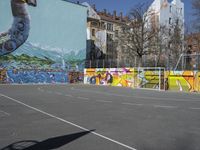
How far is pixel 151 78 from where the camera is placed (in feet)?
108

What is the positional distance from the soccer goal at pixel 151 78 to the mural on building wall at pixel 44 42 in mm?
16198

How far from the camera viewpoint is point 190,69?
96.8 ft

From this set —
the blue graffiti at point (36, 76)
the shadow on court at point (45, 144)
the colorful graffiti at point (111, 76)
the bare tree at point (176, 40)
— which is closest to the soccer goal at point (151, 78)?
the colorful graffiti at point (111, 76)

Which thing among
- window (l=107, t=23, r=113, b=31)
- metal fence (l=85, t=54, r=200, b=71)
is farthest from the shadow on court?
window (l=107, t=23, r=113, b=31)

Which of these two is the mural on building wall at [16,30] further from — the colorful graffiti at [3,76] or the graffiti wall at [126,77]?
the graffiti wall at [126,77]

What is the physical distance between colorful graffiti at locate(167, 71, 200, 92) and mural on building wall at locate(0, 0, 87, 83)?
20.8 m

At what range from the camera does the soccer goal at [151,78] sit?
31672mm

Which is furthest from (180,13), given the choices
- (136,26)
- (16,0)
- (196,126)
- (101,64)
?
(196,126)

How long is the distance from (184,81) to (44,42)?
79.8 ft

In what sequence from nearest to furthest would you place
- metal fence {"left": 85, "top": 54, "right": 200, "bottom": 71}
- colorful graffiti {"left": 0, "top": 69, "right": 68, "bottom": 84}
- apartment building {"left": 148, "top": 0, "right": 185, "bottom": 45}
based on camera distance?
1. metal fence {"left": 85, "top": 54, "right": 200, "bottom": 71}
2. colorful graffiti {"left": 0, "top": 69, "right": 68, "bottom": 84}
3. apartment building {"left": 148, "top": 0, "right": 185, "bottom": 45}

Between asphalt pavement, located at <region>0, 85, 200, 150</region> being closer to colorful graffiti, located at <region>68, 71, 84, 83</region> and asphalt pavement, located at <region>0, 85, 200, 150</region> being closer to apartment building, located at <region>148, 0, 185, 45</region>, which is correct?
colorful graffiti, located at <region>68, 71, 84, 83</region>

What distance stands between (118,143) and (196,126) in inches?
148

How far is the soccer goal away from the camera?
1247 inches

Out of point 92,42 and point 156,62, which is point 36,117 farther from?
point 92,42
